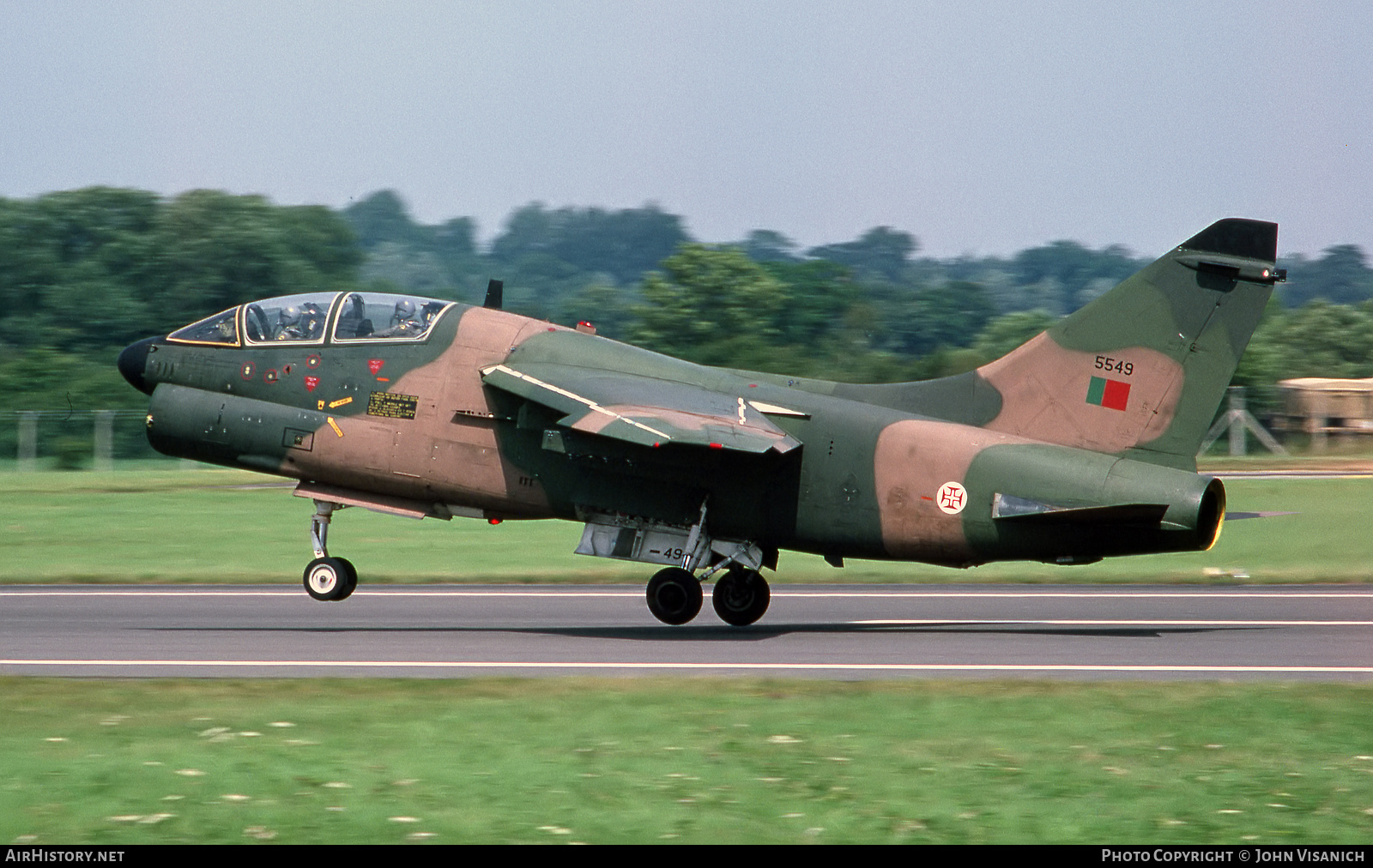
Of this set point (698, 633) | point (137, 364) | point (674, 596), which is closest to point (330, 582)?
point (137, 364)

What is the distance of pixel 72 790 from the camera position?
29.5ft

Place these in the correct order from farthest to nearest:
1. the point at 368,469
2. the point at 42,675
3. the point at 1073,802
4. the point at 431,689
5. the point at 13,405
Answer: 1. the point at 13,405
2. the point at 368,469
3. the point at 42,675
4. the point at 431,689
5. the point at 1073,802

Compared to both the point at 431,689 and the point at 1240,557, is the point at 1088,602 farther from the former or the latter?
the point at 431,689

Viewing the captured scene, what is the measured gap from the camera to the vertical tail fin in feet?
54.1

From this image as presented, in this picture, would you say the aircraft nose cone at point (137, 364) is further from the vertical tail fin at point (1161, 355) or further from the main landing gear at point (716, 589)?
the vertical tail fin at point (1161, 355)

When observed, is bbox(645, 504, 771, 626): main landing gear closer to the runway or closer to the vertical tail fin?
the runway

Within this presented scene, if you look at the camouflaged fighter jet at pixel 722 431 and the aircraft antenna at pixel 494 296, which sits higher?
the aircraft antenna at pixel 494 296

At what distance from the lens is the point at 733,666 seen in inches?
568

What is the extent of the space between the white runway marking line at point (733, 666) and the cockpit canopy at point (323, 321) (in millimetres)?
4996

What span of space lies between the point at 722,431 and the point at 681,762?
22.0 feet

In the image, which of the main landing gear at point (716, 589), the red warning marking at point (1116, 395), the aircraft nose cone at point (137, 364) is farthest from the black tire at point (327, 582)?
the red warning marking at point (1116, 395)

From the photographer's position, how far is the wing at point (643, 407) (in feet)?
52.1
